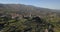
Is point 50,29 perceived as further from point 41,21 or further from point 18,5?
point 18,5

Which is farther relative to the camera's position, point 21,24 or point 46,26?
point 21,24

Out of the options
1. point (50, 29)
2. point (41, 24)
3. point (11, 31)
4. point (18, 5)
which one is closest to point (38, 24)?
point (41, 24)

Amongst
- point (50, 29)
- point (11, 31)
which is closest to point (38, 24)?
point (50, 29)

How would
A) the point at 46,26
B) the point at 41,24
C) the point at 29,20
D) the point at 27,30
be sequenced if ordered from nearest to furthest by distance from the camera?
the point at 27,30, the point at 46,26, the point at 41,24, the point at 29,20

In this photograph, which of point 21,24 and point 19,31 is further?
point 21,24

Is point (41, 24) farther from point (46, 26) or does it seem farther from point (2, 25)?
point (2, 25)

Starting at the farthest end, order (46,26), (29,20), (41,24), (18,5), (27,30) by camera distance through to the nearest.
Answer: (18,5) → (29,20) → (41,24) → (46,26) → (27,30)

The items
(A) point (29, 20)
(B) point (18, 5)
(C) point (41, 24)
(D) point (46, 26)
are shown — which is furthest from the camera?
(B) point (18, 5)

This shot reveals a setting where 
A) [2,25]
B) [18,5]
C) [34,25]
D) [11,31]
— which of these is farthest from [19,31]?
[18,5]

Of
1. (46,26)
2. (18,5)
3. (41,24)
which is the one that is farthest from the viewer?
(18,5)
